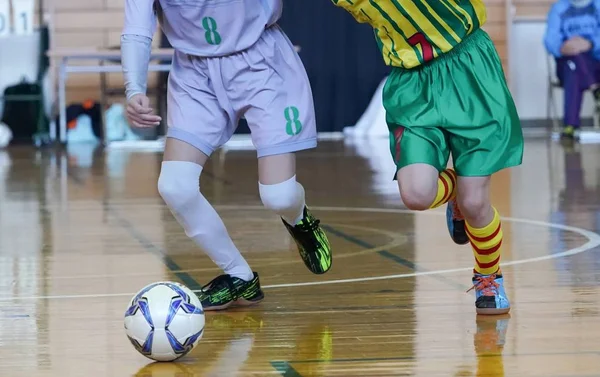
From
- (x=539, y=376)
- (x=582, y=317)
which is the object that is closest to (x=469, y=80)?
(x=582, y=317)

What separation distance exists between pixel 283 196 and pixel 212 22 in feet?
1.75

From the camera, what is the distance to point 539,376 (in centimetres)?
260

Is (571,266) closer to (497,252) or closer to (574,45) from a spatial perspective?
(497,252)

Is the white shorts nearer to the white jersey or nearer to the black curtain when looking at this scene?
the white jersey

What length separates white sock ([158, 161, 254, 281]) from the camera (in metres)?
3.42

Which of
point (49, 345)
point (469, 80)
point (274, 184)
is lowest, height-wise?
point (49, 345)

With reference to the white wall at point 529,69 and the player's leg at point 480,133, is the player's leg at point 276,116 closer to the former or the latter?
the player's leg at point 480,133

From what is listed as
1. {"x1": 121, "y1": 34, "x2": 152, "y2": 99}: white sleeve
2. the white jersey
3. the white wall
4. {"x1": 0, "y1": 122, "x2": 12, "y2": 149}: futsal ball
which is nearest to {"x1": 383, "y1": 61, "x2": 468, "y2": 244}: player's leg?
the white jersey

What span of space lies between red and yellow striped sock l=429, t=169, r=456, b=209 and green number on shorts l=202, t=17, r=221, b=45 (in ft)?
2.46

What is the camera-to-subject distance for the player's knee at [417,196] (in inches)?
127

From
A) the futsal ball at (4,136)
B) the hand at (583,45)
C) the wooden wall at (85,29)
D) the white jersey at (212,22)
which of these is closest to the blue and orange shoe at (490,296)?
the white jersey at (212,22)

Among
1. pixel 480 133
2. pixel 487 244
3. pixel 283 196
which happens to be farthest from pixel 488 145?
pixel 283 196

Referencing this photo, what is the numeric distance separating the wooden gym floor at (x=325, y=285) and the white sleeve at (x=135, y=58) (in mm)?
664

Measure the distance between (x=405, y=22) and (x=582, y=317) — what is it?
0.92 m
